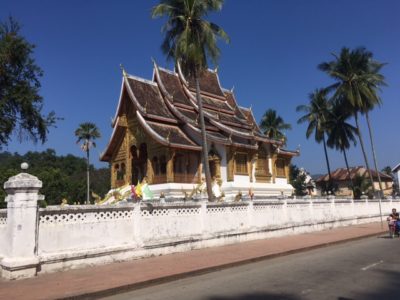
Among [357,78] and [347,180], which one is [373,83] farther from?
[347,180]

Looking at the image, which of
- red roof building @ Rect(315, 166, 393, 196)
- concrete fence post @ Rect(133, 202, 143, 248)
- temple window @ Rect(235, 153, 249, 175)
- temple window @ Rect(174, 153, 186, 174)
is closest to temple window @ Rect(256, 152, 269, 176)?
temple window @ Rect(235, 153, 249, 175)

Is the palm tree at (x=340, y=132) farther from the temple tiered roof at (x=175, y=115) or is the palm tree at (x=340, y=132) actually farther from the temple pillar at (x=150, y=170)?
the temple pillar at (x=150, y=170)

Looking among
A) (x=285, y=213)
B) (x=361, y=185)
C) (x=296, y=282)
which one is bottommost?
(x=296, y=282)

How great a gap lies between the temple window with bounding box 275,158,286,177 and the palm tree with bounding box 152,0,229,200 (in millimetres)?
15278

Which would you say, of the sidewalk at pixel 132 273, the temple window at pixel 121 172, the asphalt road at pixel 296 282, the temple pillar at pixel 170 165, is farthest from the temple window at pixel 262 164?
the asphalt road at pixel 296 282

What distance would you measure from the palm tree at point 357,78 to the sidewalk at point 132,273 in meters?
23.1

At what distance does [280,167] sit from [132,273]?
82.1 feet

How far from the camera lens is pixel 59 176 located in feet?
155

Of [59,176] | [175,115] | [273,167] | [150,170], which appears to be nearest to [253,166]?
[273,167]

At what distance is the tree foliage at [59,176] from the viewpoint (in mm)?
44906

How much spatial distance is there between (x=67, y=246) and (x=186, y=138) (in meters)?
17.4

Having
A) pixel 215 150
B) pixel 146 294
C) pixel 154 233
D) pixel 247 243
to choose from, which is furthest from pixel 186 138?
pixel 146 294

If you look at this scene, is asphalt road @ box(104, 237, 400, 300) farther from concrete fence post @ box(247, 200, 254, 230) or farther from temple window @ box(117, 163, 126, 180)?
temple window @ box(117, 163, 126, 180)

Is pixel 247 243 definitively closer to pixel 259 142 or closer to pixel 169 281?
pixel 169 281
